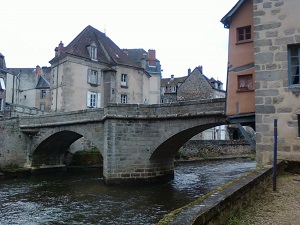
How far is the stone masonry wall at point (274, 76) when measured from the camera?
8492mm

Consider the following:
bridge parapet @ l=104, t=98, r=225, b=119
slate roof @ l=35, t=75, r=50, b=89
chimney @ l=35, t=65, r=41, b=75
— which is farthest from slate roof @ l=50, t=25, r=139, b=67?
chimney @ l=35, t=65, r=41, b=75

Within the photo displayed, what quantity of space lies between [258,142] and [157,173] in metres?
7.85

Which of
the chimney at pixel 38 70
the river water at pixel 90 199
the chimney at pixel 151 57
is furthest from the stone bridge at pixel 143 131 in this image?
the chimney at pixel 38 70

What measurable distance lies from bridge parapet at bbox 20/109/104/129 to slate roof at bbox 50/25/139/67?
721 centimetres

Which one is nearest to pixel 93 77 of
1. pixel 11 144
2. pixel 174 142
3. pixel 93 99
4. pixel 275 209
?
pixel 93 99

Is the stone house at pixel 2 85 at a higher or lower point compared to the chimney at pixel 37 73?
lower

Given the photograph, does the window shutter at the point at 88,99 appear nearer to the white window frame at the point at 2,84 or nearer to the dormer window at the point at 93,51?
the dormer window at the point at 93,51

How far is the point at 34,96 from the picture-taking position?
44.8m

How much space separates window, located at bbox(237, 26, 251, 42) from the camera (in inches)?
424

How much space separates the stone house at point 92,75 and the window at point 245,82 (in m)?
17.1

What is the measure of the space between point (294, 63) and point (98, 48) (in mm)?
22278

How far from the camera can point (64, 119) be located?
62.3ft

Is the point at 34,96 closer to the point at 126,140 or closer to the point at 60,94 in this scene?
the point at 60,94

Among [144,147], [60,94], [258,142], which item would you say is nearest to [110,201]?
[144,147]
